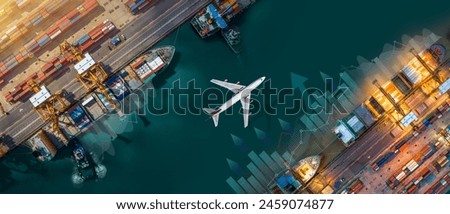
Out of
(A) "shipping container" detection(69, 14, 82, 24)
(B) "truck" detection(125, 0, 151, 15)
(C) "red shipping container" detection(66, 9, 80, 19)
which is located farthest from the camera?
(B) "truck" detection(125, 0, 151, 15)

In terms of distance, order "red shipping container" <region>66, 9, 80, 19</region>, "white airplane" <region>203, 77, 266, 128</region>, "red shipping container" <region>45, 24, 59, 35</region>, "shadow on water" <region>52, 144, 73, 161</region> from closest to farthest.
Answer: "red shipping container" <region>66, 9, 80, 19</region> < "red shipping container" <region>45, 24, 59, 35</region> < "white airplane" <region>203, 77, 266, 128</region> < "shadow on water" <region>52, 144, 73, 161</region>

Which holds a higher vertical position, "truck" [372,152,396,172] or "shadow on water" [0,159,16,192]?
"shadow on water" [0,159,16,192]

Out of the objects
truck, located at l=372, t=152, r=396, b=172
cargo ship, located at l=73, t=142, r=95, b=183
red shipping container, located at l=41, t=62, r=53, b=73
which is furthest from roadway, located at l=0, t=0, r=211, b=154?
truck, located at l=372, t=152, r=396, b=172

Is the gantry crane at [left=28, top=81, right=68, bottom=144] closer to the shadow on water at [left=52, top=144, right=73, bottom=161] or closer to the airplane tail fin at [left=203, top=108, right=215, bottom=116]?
the shadow on water at [left=52, top=144, right=73, bottom=161]

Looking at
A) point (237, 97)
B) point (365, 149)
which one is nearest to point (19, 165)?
point (237, 97)

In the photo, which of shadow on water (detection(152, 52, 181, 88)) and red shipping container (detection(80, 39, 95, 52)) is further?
shadow on water (detection(152, 52, 181, 88))

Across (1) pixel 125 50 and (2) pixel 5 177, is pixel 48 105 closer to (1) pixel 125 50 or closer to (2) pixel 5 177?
(2) pixel 5 177

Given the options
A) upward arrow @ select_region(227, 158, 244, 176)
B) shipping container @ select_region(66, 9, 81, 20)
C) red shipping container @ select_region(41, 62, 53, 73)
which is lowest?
upward arrow @ select_region(227, 158, 244, 176)

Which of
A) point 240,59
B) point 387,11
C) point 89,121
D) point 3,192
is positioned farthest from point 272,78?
point 3,192
